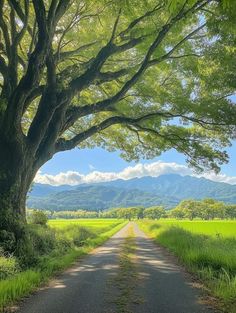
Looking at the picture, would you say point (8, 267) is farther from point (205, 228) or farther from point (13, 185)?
point (205, 228)

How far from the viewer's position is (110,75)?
1933 cm

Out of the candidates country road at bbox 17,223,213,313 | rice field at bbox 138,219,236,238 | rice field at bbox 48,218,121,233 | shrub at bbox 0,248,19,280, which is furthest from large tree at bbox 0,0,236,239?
rice field at bbox 48,218,121,233

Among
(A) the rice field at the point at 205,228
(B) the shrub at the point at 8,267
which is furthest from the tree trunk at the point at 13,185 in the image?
(A) the rice field at the point at 205,228

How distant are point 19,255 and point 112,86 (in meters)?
13.6

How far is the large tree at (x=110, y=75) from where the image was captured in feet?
49.5

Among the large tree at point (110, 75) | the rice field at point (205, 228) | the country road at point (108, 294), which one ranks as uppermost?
the large tree at point (110, 75)

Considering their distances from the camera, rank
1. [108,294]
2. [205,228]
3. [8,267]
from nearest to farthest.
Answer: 1. [108,294]
2. [8,267]
3. [205,228]

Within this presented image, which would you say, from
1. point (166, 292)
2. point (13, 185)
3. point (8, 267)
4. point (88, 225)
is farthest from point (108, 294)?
point (88, 225)

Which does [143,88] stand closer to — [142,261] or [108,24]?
[108,24]

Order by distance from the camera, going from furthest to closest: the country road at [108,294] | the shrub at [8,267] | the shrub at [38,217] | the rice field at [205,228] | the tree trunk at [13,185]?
the rice field at [205,228], the shrub at [38,217], the tree trunk at [13,185], the shrub at [8,267], the country road at [108,294]

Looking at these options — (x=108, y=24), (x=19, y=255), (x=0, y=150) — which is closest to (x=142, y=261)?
(x=19, y=255)

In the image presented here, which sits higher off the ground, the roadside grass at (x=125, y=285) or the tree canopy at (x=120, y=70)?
the tree canopy at (x=120, y=70)

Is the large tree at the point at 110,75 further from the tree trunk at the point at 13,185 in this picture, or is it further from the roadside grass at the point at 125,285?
the roadside grass at the point at 125,285

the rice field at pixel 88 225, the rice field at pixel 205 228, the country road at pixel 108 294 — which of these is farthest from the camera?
the rice field at pixel 88 225
